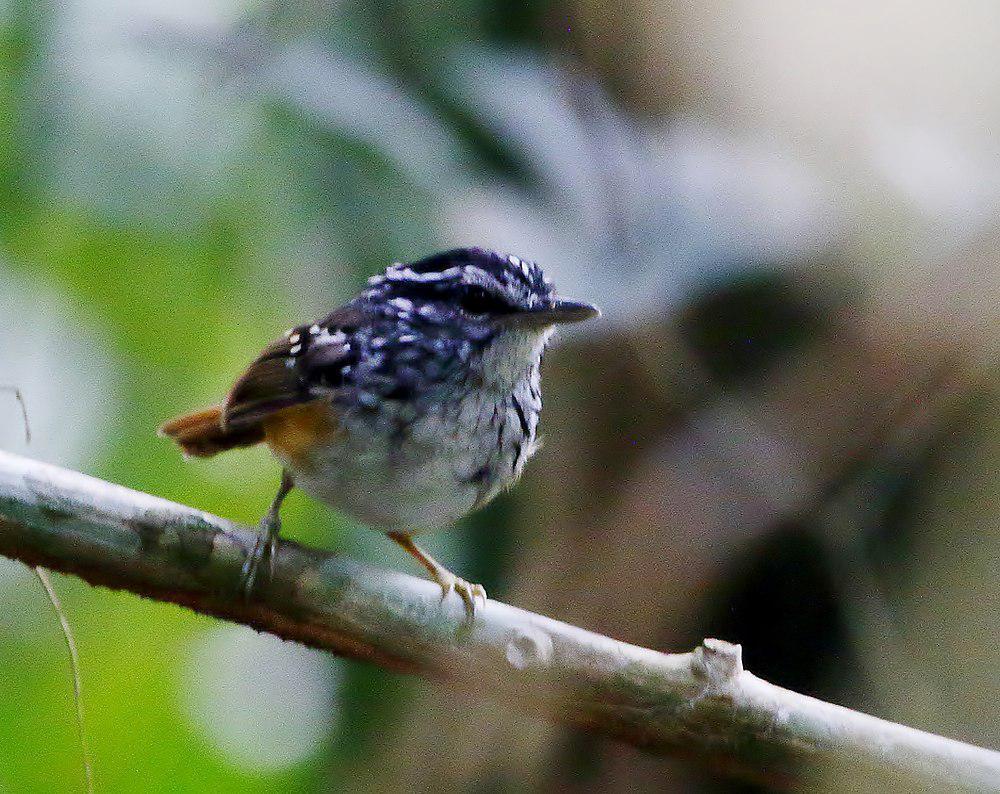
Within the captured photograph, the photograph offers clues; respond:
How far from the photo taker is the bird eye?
2.47 m

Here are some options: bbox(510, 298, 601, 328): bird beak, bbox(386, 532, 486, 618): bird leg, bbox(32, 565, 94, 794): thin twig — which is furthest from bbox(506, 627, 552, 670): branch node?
bbox(32, 565, 94, 794): thin twig

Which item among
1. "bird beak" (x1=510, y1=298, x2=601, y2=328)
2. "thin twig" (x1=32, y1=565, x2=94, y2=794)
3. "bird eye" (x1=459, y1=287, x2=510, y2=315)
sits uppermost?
"bird eye" (x1=459, y1=287, x2=510, y2=315)

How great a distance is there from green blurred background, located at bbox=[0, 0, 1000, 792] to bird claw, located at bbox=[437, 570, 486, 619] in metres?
0.53

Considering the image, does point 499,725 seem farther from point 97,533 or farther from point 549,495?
point 97,533

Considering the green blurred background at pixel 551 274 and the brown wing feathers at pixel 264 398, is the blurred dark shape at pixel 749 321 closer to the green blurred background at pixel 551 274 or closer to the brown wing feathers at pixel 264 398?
the green blurred background at pixel 551 274

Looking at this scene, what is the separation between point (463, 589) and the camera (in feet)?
7.65

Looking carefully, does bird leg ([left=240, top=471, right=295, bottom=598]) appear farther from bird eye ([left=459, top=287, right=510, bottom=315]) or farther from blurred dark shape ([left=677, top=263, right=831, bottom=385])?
blurred dark shape ([left=677, top=263, right=831, bottom=385])

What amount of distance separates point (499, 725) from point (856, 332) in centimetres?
151

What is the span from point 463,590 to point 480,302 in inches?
23.7

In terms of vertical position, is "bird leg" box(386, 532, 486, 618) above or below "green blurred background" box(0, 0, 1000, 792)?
below

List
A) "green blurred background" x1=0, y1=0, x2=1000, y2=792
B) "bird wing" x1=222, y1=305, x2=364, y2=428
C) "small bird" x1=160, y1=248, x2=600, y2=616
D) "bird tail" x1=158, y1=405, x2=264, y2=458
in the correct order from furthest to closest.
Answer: "green blurred background" x1=0, y1=0, x2=1000, y2=792
"bird tail" x1=158, y1=405, x2=264, y2=458
"bird wing" x1=222, y1=305, x2=364, y2=428
"small bird" x1=160, y1=248, x2=600, y2=616

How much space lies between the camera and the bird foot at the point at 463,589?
212cm

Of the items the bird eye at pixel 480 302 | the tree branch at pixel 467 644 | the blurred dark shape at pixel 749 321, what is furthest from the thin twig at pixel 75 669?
the blurred dark shape at pixel 749 321

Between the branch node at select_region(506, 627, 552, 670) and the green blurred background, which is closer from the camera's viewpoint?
the branch node at select_region(506, 627, 552, 670)
